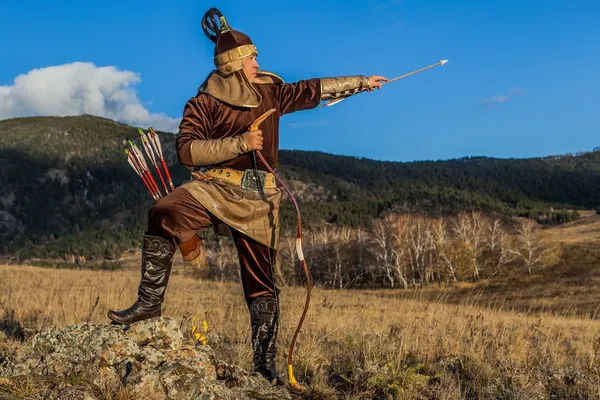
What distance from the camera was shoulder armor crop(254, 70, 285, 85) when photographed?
4.77m

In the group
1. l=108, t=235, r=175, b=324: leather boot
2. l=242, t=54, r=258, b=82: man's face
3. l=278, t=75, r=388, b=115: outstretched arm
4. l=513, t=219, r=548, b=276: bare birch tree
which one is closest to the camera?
l=108, t=235, r=175, b=324: leather boot

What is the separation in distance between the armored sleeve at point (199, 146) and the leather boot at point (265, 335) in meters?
1.26

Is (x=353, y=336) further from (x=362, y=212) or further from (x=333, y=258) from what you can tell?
(x=362, y=212)

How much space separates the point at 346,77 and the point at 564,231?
447 ft

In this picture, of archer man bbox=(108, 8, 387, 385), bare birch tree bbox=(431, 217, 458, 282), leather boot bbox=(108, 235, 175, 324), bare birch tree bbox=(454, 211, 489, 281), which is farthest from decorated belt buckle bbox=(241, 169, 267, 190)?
bare birch tree bbox=(454, 211, 489, 281)

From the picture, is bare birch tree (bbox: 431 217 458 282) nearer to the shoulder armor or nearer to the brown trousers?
the shoulder armor

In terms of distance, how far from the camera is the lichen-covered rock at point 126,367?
3252mm

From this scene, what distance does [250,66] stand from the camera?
463 cm

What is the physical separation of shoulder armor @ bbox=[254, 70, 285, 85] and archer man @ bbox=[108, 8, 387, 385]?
11 mm

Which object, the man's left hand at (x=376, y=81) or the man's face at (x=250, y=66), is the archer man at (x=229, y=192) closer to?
the man's face at (x=250, y=66)

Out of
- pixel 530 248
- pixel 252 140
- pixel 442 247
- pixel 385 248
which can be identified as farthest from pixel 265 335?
pixel 530 248

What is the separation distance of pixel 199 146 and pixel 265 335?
1611mm

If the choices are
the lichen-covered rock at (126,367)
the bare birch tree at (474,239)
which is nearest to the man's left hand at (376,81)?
the lichen-covered rock at (126,367)

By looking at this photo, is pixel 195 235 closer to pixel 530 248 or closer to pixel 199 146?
pixel 199 146
